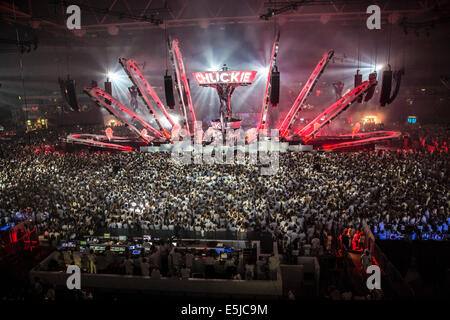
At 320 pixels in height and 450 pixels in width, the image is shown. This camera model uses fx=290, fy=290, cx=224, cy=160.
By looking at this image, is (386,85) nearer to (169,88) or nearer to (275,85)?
(275,85)

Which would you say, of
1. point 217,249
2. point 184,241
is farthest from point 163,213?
point 217,249

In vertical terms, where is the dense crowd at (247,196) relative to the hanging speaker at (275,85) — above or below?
below

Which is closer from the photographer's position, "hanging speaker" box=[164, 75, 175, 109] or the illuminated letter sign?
"hanging speaker" box=[164, 75, 175, 109]

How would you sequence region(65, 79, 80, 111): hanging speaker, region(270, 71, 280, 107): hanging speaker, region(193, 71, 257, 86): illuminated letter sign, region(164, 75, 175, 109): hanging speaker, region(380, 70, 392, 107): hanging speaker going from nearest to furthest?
region(270, 71, 280, 107): hanging speaker < region(380, 70, 392, 107): hanging speaker < region(164, 75, 175, 109): hanging speaker < region(65, 79, 80, 111): hanging speaker < region(193, 71, 257, 86): illuminated letter sign

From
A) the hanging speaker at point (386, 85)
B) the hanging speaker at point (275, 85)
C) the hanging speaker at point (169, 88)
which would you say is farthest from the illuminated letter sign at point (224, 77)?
the hanging speaker at point (386, 85)

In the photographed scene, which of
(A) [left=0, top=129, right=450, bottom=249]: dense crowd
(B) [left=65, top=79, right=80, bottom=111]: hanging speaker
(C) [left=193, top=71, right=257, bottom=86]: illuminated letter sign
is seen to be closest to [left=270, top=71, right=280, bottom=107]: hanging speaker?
(A) [left=0, top=129, right=450, bottom=249]: dense crowd

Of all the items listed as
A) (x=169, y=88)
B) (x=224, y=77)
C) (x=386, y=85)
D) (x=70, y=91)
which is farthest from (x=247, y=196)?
(x=70, y=91)

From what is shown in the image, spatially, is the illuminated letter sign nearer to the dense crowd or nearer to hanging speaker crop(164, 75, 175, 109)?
hanging speaker crop(164, 75, 175, 109)

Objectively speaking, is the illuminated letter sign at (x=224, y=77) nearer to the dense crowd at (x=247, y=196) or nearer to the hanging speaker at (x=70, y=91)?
the dense crowd at (x=247, y=196)
